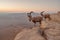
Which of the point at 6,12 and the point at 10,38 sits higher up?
the point at 10,38

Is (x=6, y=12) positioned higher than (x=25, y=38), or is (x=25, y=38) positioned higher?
(x=25, y=38)

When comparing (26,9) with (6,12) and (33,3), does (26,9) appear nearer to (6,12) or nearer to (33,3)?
(33,3)

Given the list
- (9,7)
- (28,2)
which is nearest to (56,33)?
(9,7)

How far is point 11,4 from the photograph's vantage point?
11.6 metres

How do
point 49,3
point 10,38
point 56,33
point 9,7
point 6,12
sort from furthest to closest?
1. point 6,12
2. point 49,3
3. point 9,7
4. point 10,38
5. point 56,33

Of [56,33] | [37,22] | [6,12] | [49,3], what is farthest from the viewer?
[6,12]

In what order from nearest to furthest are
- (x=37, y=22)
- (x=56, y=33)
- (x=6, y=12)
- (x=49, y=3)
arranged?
(x=56, y=33)
(x=37, y=22)
(x=49, y=3)
(x=6, y=12)

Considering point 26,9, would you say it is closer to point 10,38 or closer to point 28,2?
point 28,2

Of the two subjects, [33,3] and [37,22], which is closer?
[37,22]

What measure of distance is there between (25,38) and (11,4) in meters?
6.49

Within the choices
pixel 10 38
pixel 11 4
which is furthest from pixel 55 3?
pixel 10 38

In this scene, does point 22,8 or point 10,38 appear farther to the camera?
point 22,8

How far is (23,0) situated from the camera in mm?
12570

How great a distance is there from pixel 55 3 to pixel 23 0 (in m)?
2.30
